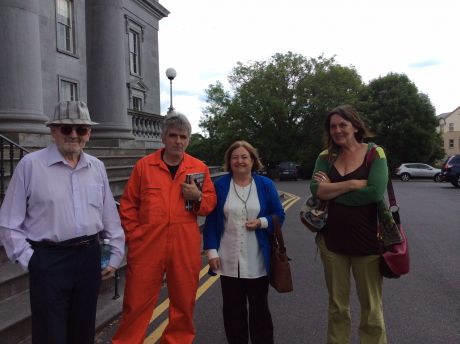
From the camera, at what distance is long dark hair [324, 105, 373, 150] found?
126 inches

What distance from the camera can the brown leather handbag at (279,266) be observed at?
3.41m

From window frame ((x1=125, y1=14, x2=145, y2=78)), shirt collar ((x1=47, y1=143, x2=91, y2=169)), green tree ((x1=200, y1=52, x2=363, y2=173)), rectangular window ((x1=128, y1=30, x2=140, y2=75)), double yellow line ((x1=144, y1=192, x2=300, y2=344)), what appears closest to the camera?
shirt collar ((x1=47, y1=143, x2=91, y2=169))

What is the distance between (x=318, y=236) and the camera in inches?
134

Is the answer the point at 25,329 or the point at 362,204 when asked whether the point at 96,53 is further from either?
the point at 362,204

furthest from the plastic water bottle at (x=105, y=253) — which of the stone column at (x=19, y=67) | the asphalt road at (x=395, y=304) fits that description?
the stone column at (x=19, y=67)

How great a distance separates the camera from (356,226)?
10.3ft

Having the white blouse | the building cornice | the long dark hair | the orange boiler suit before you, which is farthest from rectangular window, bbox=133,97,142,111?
the long dark hair

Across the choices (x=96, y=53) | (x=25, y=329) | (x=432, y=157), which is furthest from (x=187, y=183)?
(x=432, y=157)

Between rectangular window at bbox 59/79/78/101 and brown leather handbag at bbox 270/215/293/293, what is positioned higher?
rectangular window at bbox 59/79/78/101

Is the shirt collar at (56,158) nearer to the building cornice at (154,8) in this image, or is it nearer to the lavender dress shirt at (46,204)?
the lavender dress shirt at (46,204)

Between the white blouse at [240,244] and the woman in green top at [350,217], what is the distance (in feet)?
1.67

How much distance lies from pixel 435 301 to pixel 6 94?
843 cm

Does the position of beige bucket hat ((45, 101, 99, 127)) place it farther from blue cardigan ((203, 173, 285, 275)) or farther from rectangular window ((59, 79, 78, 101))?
rectangular window ((59, 79, 78, 101))

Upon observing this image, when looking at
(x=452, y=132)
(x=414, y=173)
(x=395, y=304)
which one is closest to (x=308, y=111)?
(x=414, y=173)
